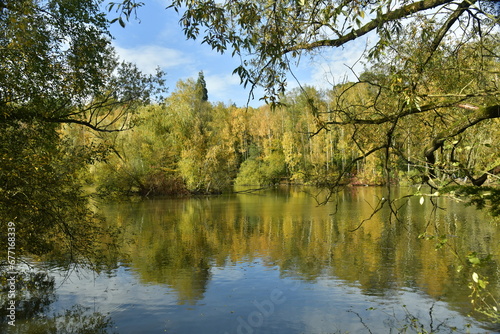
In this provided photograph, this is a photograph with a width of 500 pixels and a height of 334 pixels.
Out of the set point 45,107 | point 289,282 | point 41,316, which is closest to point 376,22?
point 45,107

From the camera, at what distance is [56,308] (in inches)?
267

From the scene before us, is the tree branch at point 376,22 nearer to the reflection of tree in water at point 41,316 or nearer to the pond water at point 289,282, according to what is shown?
the pond water at point 289,282

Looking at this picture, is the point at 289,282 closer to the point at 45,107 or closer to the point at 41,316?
the point at 41,316

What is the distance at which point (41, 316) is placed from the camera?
252 inches

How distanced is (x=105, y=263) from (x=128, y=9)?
775 cm

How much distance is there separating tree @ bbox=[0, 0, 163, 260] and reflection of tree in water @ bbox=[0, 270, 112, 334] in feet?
3.46

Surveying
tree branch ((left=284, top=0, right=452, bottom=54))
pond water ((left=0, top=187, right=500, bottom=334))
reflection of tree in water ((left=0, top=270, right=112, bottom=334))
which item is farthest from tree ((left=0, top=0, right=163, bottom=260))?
tree branch ((left=284, top=0, right=452, bottom=54))

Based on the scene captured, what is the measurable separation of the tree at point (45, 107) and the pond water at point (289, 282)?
183cm

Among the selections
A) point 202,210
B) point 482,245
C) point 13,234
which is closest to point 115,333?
point 13,234

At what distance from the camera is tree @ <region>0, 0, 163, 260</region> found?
510cm

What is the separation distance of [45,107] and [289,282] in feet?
18.7

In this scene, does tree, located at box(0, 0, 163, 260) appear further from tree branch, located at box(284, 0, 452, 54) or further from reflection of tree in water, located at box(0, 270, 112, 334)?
tree branch, located at box(284, 0, 452, 54)

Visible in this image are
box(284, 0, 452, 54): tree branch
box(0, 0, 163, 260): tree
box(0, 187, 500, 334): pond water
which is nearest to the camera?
box(284, 0, 452, 54): tree branch

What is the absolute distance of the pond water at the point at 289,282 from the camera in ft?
20.0
